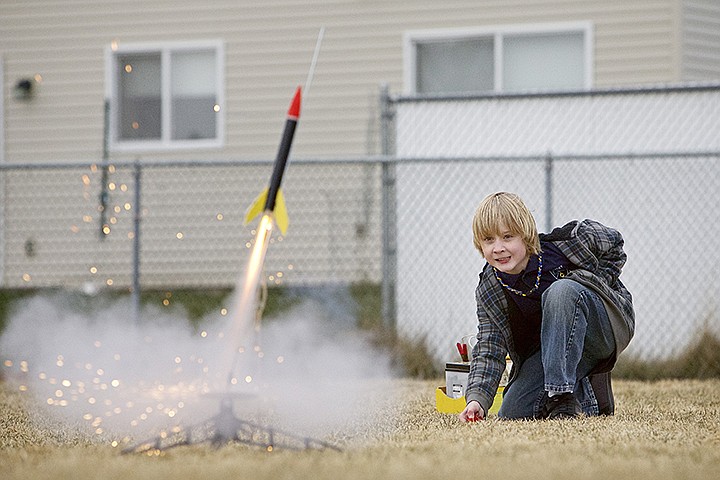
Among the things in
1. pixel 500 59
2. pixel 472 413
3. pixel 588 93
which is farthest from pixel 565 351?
pixel 500 59

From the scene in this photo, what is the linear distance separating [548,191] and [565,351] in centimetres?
306

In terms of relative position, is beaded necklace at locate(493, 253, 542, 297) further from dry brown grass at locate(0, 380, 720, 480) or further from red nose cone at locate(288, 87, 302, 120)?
red nose cone at locate(288, 87, 302, 120)

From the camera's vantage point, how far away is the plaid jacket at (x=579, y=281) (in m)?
4.55

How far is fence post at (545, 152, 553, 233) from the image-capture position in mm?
7277

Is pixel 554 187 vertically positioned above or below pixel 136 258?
above

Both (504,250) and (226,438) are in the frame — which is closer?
(226,438)

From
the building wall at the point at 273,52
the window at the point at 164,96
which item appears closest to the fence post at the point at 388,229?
the building wall at the point at 273,52

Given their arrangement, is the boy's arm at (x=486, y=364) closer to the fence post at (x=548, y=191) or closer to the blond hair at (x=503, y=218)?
the blond hair at (x=503, y=218)

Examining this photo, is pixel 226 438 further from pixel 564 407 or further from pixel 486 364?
pixel 564 407

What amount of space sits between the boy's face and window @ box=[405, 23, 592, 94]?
6.10 meters

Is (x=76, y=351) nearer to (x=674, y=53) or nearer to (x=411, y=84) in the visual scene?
(x=411, y=84)

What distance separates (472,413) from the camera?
445 cm

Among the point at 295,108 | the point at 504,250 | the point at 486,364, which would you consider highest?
the point at 295,108

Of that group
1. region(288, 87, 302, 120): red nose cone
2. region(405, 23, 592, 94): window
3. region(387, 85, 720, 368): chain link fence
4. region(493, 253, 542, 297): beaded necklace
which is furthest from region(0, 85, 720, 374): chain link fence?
region(288, 87, 302, 120): red nose cone
